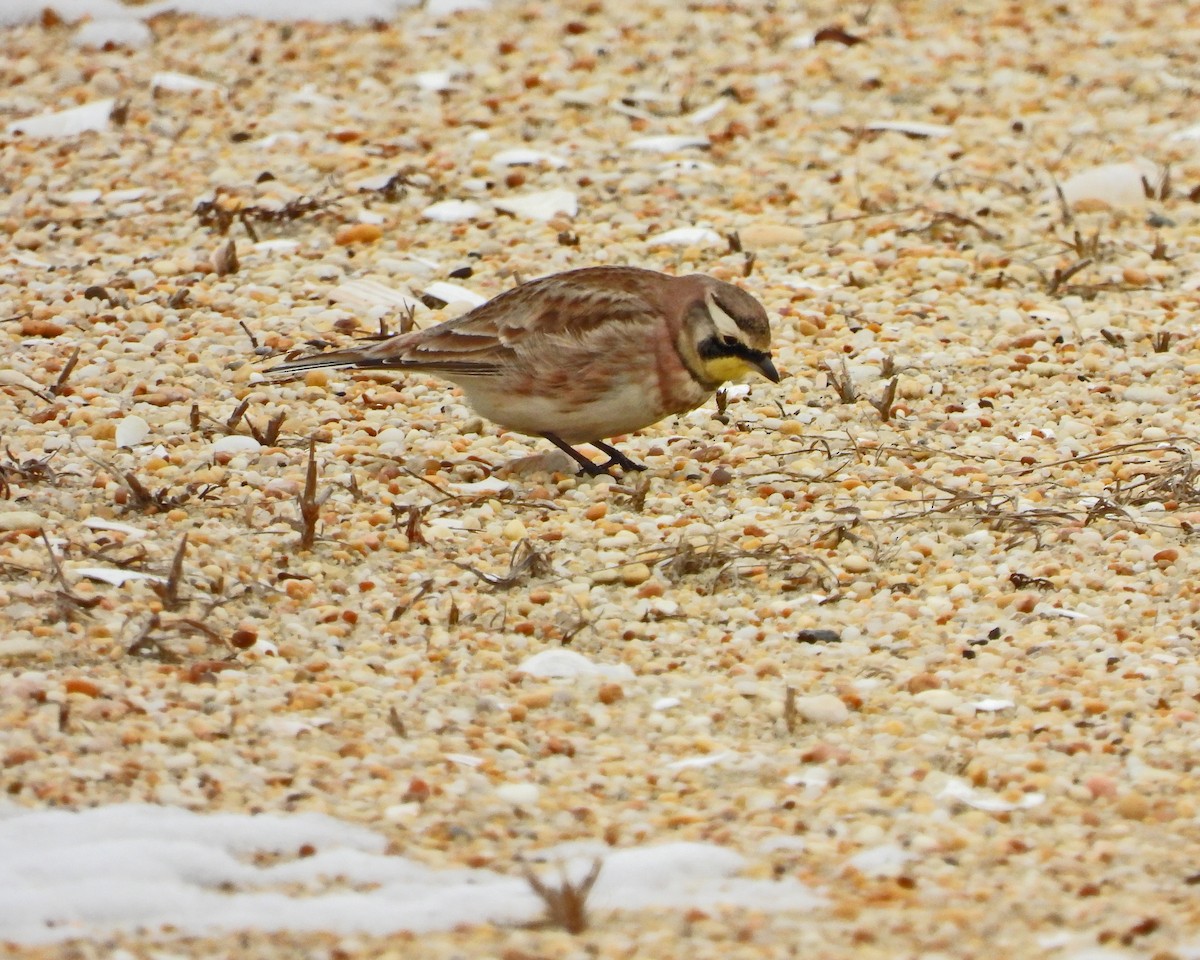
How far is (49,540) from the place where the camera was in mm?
5121

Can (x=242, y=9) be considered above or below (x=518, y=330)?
below

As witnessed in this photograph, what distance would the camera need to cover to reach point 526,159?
888 centimetres

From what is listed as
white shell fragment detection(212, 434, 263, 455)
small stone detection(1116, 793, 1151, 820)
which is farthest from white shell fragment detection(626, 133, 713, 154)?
small stone detection(1116, 793, 1151, 820)

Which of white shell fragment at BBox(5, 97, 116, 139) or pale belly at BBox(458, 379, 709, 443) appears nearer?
pale belly at BBox(458, 379, 709, 443)

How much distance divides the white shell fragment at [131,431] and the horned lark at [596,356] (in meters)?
0.50

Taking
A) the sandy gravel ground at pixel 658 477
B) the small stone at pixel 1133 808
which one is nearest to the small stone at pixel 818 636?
the sandy gravel ground at pixel 658 477

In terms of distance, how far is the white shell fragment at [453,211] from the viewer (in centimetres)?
834

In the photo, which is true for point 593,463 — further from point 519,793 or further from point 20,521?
point 519,793

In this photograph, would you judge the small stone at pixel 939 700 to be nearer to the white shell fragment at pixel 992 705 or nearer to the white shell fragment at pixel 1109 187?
the white shell fragment at pixel 992 705

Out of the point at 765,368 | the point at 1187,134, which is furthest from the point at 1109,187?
the point at 765,368

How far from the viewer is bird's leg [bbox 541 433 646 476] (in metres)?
6.14

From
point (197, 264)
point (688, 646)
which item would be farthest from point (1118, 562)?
point (197, 264)

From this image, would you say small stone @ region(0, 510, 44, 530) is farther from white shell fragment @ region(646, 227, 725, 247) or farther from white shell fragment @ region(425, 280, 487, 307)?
white shell fragment @ region(646, 227, 725, 247)

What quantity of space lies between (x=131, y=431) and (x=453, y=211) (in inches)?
104
